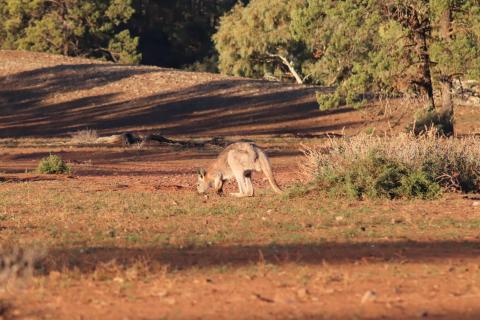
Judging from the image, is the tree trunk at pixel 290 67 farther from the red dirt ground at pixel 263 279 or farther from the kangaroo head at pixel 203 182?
the kangaroo head at pixel 203 182

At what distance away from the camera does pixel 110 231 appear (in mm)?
13312

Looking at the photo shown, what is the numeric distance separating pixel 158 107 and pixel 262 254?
133 feet

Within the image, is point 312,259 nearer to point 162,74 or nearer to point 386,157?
point 386,157

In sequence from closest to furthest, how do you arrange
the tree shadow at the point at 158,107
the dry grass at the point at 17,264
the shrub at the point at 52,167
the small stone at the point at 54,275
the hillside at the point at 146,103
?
the dry grass at the point at 17,264 → the small stone at the point at 54,275 → the shrub at the point at 52,167 → the hillside at the point at 146,103 → the tree shadow at the point at 158,107

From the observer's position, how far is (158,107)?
167ft

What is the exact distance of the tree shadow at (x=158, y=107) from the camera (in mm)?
46312

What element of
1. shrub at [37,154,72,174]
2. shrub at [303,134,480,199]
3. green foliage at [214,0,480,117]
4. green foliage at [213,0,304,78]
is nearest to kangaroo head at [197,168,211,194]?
shrub at [303,134,480,199]

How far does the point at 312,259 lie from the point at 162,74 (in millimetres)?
47687

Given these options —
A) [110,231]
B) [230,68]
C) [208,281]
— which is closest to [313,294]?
[208,281]

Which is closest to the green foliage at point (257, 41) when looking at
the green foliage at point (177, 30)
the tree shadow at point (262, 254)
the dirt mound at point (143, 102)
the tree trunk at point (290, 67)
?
the tree trunk at point (290, 67)

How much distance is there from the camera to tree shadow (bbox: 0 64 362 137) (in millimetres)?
46312

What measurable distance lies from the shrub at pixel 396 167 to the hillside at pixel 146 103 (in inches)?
804

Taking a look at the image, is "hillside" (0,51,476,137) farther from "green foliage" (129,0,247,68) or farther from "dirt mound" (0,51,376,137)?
"green foliage" (129,0,247,68)

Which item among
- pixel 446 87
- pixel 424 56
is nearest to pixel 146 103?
pixel 446 87
